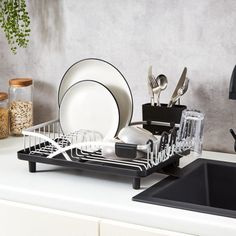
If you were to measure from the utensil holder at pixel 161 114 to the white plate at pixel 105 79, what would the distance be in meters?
0.06

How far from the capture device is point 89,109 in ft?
7.02

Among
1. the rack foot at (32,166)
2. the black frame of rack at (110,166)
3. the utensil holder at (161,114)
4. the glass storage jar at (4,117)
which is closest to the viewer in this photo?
the black frame of rack at (110,166)

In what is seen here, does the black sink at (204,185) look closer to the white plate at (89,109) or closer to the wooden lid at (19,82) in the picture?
the white plate at (89,109)

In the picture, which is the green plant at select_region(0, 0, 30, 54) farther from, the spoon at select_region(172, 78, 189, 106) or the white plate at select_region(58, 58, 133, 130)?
the spoon at select_region(172, 78, 189, 106)

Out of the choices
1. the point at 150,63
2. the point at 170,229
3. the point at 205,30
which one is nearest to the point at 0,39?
the point at 150,63

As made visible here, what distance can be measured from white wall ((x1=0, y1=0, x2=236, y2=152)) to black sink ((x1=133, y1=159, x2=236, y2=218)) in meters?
0.21

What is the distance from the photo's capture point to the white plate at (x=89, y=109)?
2.10 meters

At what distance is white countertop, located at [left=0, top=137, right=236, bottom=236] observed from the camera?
4.90 feet

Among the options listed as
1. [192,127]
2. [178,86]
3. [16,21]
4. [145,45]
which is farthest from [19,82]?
[192,127]

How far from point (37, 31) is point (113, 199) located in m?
Result: 1.04

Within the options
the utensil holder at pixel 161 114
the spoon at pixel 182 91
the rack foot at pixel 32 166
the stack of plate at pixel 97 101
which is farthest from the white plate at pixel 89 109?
the rack foot at pixel 32 166

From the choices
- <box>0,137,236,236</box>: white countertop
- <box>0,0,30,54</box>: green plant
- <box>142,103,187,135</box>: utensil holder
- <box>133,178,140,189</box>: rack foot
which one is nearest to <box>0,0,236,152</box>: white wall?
<box>0,0,30,54</box>: green plant

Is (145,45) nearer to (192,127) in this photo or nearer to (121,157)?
(192,127)

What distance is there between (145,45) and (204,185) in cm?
59
